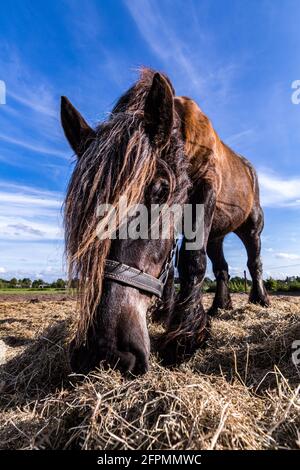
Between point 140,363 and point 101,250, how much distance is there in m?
0.70

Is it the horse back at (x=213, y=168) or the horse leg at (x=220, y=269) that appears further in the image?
the horse leg at (x=220, y=269)

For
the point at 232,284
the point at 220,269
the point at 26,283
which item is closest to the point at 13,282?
the point at 26,283

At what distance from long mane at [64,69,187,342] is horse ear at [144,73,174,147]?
2.9 inches

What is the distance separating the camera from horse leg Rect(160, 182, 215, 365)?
2971mm

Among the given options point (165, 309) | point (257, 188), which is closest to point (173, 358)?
point (165, 309)

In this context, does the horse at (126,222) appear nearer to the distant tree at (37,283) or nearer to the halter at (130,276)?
the halter at (130,276)

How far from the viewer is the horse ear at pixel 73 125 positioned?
9.67ft

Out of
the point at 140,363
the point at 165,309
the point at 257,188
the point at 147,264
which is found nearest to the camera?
the point at 140,363

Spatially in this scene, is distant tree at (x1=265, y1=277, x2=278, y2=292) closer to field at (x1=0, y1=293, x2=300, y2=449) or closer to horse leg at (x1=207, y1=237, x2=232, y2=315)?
horse leg at (x1=207, y1=237, x2=232, y2=315)

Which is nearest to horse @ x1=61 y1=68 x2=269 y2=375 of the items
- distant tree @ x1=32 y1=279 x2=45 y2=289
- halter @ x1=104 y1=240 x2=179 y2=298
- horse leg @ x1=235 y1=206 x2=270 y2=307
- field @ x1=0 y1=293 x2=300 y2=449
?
halter @ x1=104 y1=240 x2=179 y2=298

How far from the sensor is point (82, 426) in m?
1.49

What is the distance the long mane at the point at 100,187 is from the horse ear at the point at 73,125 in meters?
0.32

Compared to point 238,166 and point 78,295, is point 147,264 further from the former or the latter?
point 238,166

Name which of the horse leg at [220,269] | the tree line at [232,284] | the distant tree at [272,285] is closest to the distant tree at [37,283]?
the tree line at [232,284]
